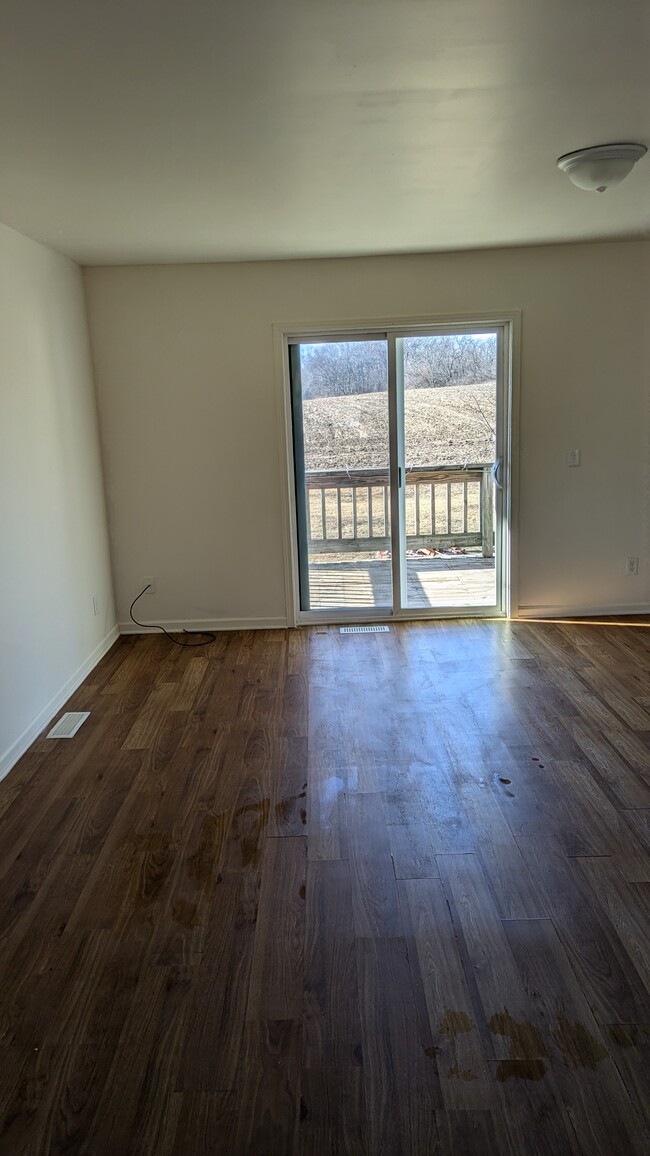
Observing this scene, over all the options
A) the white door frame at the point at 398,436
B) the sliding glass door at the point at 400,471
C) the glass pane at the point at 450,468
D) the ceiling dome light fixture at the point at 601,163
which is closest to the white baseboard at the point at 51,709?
the white door frame at the point at 398,436

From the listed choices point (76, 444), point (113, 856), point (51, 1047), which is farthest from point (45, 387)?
point (51, 1047)

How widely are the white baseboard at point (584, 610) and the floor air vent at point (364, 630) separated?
0.96 m

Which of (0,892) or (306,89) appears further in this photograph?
(0,892)

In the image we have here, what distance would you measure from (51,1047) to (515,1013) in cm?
111

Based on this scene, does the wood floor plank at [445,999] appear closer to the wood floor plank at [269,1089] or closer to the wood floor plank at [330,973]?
the wood floor plank at [330,973]

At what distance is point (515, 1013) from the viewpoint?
1782 millimetres

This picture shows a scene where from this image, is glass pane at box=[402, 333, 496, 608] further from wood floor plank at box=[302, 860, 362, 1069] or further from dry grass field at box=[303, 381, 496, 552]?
wood floor plank at box=[302, 860, 362, 1069]

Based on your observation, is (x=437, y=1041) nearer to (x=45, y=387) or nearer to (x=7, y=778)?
(x=7, y=778)

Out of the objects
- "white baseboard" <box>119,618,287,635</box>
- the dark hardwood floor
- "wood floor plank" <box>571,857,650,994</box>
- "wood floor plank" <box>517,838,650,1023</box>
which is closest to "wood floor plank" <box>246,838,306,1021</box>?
the dark hardwood floor

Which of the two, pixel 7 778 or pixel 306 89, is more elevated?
pixel 306 89

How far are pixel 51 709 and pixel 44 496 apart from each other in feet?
3.59

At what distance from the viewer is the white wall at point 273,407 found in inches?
182

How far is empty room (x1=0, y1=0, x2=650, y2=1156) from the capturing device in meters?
1.71

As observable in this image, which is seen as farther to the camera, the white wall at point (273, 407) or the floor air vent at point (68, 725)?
the white wall at point (273, 407)
